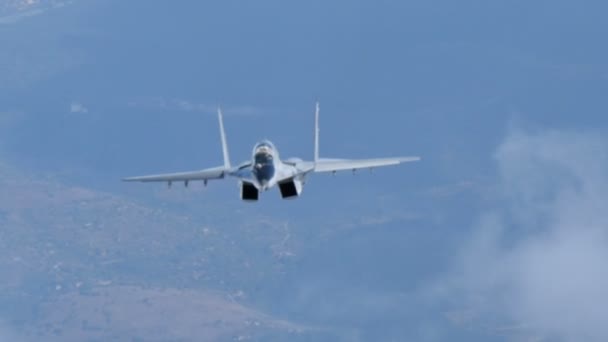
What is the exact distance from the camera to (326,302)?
16150 cm

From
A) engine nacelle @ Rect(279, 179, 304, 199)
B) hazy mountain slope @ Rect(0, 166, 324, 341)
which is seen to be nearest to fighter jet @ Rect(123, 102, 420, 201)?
engine nacelle @ Rect(279, 179, 304, 199)

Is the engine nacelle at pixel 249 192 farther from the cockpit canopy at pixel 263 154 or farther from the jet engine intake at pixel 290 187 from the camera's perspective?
the cockpit canopy at pixel 263 154

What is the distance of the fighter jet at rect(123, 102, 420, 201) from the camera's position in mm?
54844

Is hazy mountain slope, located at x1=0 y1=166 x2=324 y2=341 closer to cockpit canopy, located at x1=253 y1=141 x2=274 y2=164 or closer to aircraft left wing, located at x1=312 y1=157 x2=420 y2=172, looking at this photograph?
aircraft left wing, located at x1=312 y1=157 x2=420 y2=172

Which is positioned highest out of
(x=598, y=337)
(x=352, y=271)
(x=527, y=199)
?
(x=527, y=199)

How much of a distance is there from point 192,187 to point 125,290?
15.7 metres

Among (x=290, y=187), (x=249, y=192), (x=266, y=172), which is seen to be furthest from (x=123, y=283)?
(x=266, y=172)

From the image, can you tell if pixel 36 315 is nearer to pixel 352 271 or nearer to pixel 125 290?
pixel 125 290

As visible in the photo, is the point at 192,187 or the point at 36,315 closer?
the point at 36,315

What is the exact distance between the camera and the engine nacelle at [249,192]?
55.9 m

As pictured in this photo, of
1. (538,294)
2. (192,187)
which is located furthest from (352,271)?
(192,187)

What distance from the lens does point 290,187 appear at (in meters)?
56.5

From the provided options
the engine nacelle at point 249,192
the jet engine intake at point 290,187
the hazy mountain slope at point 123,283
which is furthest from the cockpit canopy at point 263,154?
the hazy mountain slope at point 123,283

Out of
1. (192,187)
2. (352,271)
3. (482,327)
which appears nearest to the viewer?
(482,327)
